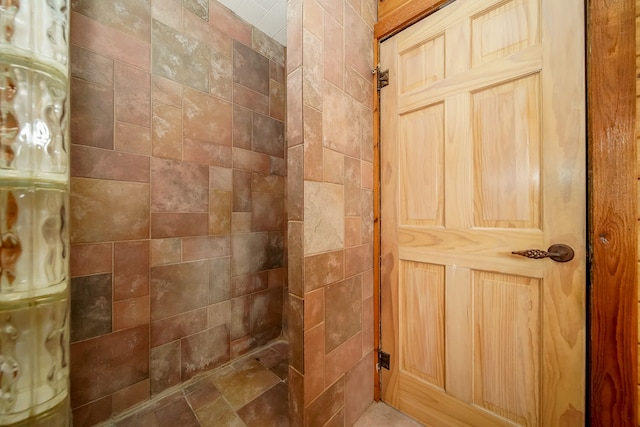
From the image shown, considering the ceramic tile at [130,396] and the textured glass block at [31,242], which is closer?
the textured glass block at [31,242]

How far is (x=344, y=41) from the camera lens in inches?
40.9

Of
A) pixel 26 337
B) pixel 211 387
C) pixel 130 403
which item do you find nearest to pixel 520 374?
pixel 211 387

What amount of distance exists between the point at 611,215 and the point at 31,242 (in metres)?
1.80

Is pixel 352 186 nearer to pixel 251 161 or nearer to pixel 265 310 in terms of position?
pixel 251 161

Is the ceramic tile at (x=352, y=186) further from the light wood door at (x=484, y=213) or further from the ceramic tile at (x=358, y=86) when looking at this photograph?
the ceramic tile at (x=358, y=86)

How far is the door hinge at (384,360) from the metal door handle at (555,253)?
32.8 inches

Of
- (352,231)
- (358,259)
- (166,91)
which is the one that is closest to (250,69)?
(166,91)

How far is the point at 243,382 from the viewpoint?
138 centimetres

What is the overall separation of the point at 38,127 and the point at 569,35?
178 centimetres

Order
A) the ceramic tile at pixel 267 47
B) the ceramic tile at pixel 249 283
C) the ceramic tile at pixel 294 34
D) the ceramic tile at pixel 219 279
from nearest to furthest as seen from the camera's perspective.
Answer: the ceramic tile at pixel 294 34, the ceramic tile at pixel 219 279, the ceramic tile at pixel 249 283, the ceramic tile at pixel 267 47

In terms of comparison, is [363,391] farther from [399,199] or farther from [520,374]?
[399,199]

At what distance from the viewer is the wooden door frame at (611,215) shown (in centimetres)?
67

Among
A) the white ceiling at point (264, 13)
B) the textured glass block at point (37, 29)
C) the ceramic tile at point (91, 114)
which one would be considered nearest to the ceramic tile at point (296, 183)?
the textured glass block at point (37, 29)

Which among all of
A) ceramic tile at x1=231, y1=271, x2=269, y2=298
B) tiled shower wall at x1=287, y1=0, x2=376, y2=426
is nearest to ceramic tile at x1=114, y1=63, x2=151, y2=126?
tiled shower wall at x1=287, y1=0, x2=376, y2=426
